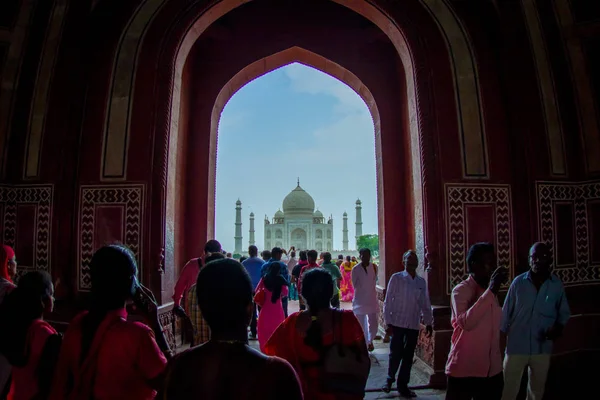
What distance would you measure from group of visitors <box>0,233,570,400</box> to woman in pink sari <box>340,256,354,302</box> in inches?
323

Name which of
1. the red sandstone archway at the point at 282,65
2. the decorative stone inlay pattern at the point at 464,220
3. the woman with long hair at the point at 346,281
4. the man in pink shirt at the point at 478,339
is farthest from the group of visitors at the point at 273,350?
the woman with long hair at the point at 346,281

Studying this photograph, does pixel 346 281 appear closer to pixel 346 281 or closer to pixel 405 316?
pixel 346 281

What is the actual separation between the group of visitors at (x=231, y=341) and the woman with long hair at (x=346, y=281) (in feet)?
26.9

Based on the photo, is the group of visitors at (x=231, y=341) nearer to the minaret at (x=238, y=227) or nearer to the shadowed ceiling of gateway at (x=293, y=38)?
the shadowed ceiling of gateway at (x=293, y=38)

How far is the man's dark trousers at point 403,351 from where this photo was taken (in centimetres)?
448

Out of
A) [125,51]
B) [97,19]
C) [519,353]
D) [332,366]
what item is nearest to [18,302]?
[332,366]

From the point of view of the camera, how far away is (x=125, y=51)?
6.09 meters

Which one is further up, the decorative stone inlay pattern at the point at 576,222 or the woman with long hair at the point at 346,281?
the decorative stone inlay pattern at the point at 576,222

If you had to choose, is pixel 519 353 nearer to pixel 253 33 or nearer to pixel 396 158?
pixel 396 158

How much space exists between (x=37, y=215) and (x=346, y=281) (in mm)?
8103

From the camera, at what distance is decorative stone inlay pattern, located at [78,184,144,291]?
5.71 metres

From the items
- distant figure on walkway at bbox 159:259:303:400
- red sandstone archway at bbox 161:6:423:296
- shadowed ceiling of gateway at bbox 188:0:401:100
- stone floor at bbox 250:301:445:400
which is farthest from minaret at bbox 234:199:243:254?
distant figure on walkway at bbox 159:259:303:400

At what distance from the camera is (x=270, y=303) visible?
4.77 metres

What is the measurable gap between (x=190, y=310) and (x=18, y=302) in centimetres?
143
